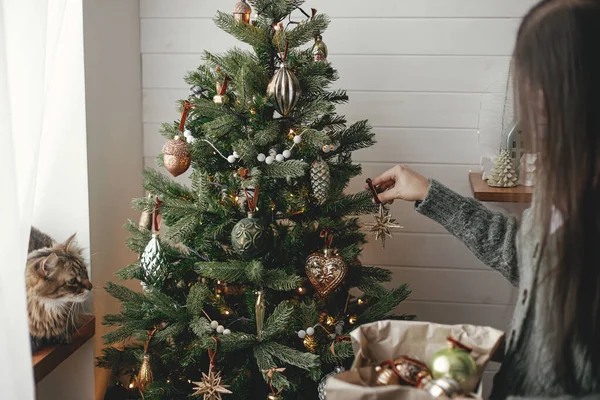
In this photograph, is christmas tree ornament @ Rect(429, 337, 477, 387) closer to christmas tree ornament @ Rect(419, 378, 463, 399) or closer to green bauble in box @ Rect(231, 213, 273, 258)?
christmas tree ornament @ Rect(419, 378, 463, 399)

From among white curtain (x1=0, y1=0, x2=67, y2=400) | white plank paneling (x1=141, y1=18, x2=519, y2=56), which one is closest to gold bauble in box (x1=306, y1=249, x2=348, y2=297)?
white curtain (x1=0, y1=0, x2=67, y2=400)

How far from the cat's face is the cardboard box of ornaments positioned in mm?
787

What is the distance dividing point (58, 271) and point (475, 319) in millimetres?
1315

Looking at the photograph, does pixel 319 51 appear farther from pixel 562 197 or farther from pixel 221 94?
pixel 562 197

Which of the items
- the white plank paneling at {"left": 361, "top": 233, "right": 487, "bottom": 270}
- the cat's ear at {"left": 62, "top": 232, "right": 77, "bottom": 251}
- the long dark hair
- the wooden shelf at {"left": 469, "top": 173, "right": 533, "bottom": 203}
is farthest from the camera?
the white plank paneling at {"left": 361, "top": 233, "right": 487, "bottom": 270}

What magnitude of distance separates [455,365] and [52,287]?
0.96 m

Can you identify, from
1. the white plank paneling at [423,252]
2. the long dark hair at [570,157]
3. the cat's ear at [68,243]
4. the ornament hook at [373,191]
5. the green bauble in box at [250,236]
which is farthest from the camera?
the white plank paneling at [423,252]

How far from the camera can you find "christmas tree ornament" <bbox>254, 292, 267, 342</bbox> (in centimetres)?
123

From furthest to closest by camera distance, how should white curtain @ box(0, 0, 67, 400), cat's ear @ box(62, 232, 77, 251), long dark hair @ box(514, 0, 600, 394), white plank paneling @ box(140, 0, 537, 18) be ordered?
white plank paneling @ box(140, 0, 537, 18) → cat's ear @ box(62, 232, 77, 251) → white curtain @ box(0, 0, 67, 400) → long dark hair @ box(514, 0, 600, 394)

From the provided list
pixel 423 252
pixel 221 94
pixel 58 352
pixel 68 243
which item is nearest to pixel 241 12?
pixel 221 94

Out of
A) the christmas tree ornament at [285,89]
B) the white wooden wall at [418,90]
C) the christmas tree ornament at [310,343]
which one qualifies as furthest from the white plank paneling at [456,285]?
the christmas tree ornament at [285,89]

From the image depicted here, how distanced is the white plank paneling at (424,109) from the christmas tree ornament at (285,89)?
2.21ft

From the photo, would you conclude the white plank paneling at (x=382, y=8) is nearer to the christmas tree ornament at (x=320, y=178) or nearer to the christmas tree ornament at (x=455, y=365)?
the christmas tree ornament at (x=320, y=178)

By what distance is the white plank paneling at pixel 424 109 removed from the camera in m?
1.78
